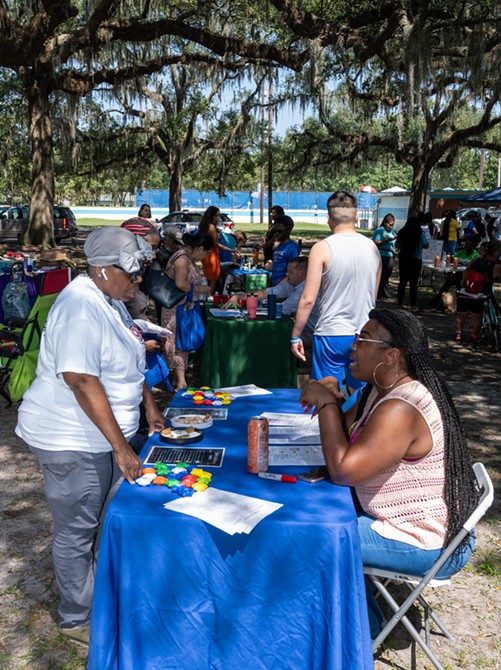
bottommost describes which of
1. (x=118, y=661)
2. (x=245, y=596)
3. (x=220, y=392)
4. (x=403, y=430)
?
(x=118, y=661)

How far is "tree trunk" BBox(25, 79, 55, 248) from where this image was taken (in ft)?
63.1

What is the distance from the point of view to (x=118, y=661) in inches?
91.3

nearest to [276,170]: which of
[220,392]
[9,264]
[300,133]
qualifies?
[300,133]

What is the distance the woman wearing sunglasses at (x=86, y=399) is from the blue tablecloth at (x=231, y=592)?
1.11ft

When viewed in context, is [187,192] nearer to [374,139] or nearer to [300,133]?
[300,133]

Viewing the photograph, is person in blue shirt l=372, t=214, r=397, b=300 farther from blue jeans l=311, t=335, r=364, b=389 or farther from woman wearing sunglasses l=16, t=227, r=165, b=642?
woman wearing sunglasses l=16, t=227, r=165, b=642

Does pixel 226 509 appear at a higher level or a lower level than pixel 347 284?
lower

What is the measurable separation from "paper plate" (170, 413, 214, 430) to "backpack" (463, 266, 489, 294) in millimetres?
6610

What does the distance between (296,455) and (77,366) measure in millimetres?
982

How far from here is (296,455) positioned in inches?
109

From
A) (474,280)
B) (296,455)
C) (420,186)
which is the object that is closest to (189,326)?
(296,455)

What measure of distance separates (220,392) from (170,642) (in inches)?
61.7

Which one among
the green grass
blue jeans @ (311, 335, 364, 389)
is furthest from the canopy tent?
the green grass

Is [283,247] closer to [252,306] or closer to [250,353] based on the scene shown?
[252,306]
